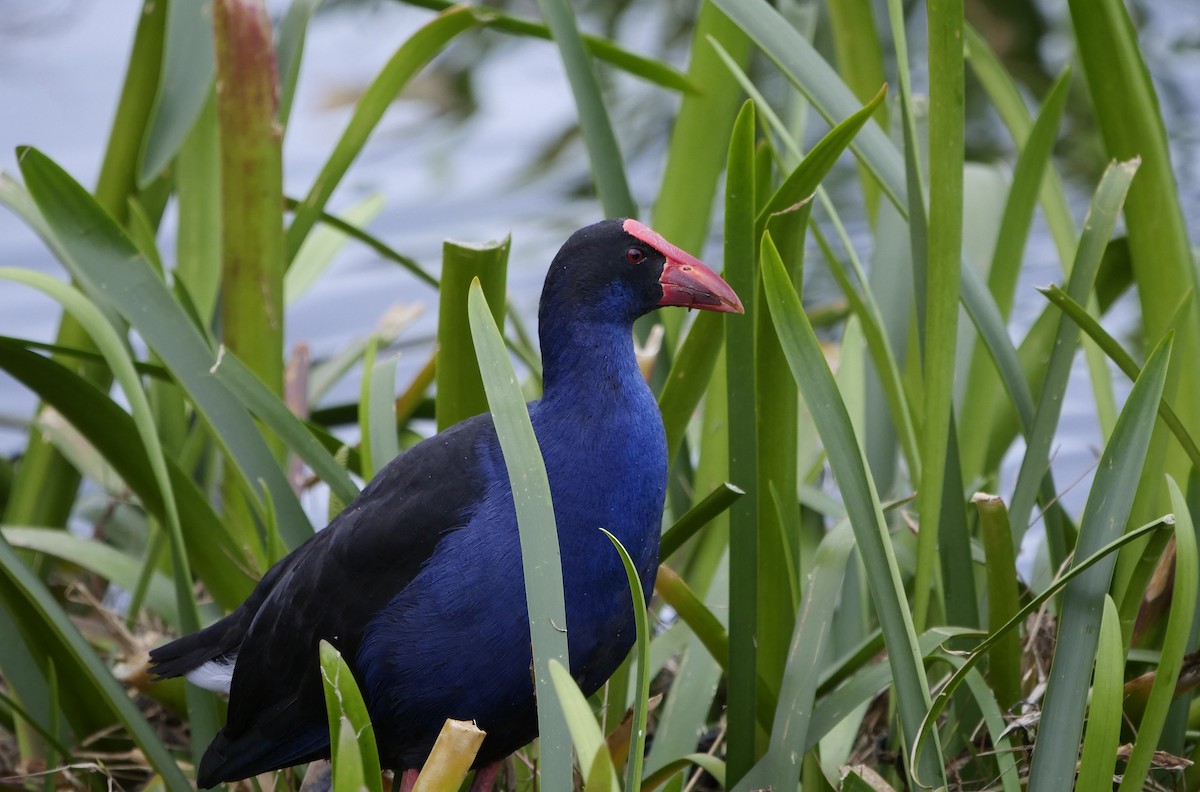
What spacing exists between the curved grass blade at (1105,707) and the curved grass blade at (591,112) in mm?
941

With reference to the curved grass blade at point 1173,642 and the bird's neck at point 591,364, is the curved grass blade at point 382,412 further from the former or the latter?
Result: the curved grass blade at point 1173,642

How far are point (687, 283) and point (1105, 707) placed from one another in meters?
0.62

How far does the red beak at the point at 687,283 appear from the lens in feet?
4.99

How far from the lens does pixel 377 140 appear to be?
15.4 ft

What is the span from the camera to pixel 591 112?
194 cm

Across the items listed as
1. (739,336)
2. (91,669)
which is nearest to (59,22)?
(91,669)

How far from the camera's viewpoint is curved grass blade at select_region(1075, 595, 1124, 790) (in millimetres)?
1261

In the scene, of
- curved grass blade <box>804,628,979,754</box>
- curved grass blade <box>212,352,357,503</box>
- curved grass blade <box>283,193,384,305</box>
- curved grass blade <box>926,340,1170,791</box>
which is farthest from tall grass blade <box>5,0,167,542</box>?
curved grass blade <box>926,340,1170,791</box>

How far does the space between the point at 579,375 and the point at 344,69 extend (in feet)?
11.5

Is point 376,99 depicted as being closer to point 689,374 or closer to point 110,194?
point 110,194

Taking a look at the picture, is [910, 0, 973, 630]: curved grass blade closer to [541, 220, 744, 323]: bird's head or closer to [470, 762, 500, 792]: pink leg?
[541, 220, 744, 323]: bird's head

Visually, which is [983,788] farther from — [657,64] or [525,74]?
[525,74]

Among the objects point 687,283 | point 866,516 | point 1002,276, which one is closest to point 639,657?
point 866,516

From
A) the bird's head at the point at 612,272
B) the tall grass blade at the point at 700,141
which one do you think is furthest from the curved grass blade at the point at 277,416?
the tall grass blade at the point at 700,141
